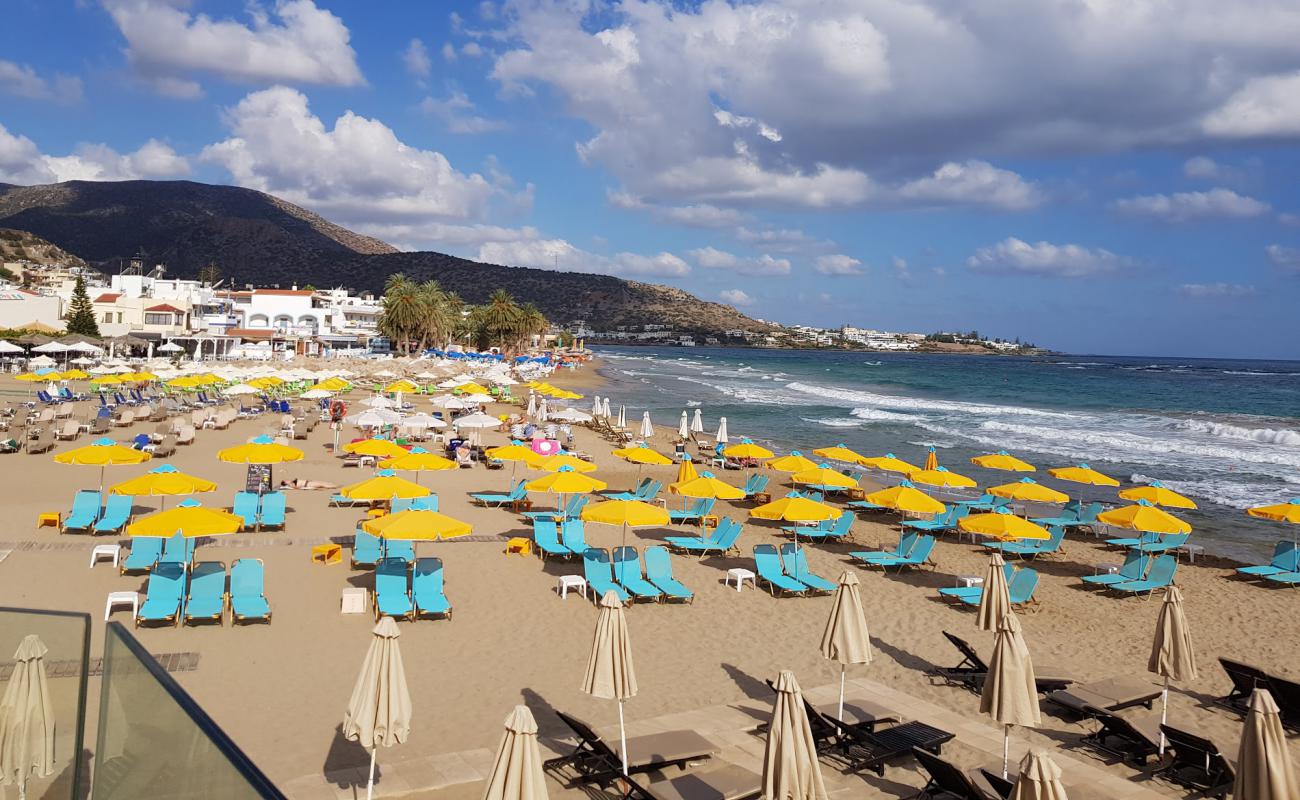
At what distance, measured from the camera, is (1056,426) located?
43.2 meters

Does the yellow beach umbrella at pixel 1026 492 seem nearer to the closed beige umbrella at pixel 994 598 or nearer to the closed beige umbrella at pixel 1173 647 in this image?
the closed beige umbrella at pixel 994 598

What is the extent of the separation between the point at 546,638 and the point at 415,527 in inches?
81.1

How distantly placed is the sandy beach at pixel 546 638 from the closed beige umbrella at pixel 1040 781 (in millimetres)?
2195

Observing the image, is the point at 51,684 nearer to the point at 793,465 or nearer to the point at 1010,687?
the point at 1010,687

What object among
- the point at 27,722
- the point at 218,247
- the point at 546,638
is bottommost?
the point at 546,638

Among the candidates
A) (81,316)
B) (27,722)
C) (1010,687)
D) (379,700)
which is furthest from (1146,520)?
(81,316)

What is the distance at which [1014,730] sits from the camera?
795cm

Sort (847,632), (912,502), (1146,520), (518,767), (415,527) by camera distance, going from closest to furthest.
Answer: (518,767)
(847,632)
(415,527)
(1146,520)
(912,502)

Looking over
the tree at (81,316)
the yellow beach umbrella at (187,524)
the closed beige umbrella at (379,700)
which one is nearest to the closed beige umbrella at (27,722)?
the closed beige umbrella at (379,700)

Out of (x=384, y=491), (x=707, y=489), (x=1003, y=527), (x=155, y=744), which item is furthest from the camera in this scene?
(x=707, y=489)

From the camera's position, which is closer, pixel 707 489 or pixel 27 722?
pixel 27 722

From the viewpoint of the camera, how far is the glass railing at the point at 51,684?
119 inches

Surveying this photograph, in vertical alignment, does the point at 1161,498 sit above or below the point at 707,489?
above

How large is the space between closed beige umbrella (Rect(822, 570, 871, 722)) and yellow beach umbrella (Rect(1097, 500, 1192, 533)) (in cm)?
801
